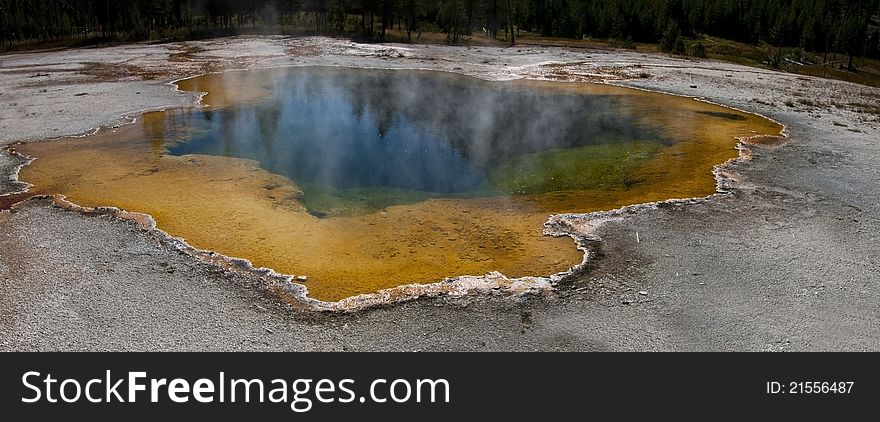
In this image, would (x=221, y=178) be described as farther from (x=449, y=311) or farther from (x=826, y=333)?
(x=826, y=333)

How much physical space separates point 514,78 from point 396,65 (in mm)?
8838

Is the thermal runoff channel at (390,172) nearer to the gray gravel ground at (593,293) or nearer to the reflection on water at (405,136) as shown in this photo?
the reflection on water at (405,136)

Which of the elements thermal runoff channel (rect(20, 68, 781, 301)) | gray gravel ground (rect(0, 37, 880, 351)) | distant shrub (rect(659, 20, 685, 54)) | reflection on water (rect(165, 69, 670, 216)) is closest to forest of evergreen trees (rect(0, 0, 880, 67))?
distant shrub (rect(659, 20, 685, 54))

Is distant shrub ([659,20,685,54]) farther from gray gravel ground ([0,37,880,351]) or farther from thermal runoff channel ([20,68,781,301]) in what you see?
gray gravel ground ([0,37,880,351])

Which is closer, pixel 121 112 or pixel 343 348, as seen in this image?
pixel 343 348

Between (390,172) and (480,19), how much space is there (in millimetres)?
62463

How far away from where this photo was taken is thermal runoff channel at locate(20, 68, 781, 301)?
10648 millimetres

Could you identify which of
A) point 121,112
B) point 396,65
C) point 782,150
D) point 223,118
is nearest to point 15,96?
point 121,112

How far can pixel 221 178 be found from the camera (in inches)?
569

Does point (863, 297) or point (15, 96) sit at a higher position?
point (15, 96)

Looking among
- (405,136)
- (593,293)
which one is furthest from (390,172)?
(593,293)

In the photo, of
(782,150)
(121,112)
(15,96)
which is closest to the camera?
(782,150)

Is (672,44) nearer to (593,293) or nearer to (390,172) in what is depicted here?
(390,172)

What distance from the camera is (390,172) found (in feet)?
53.5
